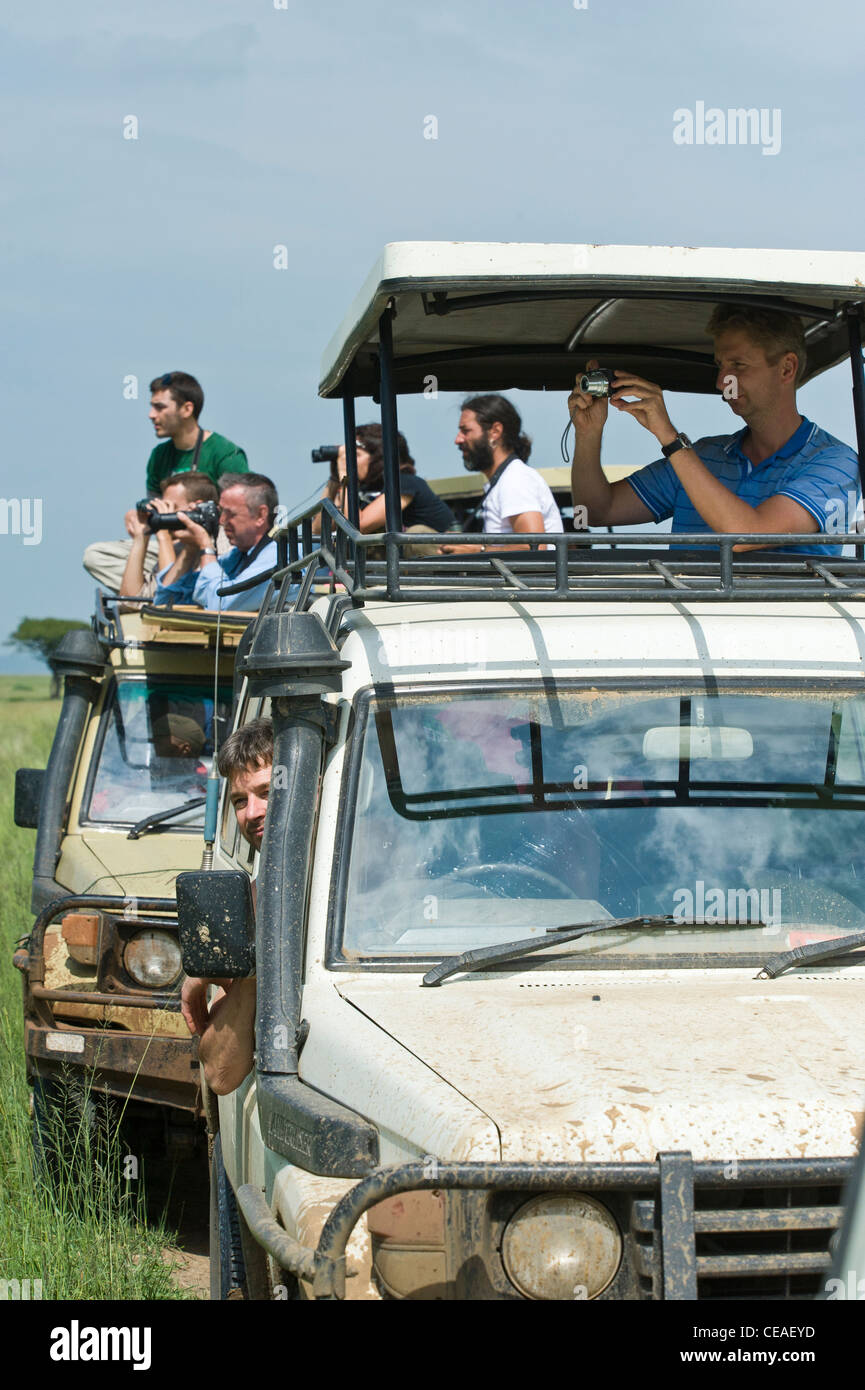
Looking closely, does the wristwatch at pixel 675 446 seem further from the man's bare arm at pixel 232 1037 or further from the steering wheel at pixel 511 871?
the man's bare arm at pixel 232 1037

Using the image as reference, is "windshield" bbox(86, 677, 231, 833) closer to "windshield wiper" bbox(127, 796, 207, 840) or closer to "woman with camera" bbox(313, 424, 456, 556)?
→ "windshield wiper" bbox(127, 796, 207, 840)

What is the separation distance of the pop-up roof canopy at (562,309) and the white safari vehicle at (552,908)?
0.05ft

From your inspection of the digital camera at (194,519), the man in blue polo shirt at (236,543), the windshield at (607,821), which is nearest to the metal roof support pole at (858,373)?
the windshield at (607,821)

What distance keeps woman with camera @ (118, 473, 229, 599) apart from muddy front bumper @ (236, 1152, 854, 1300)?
585 cm

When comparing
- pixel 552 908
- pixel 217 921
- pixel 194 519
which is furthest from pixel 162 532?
pixel 552 908

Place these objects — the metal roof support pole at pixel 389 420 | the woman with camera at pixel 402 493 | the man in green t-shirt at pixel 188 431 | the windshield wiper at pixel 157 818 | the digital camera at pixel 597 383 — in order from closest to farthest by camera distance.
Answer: the metal roof support pole at pixel 389 420, the digital camera at pixel 597 383, the windshield wiper at pixel 157 818, the woman with camera at pixel 402 493, the man in green t-shirt at pixel 188 431

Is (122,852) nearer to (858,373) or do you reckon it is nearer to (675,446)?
(675,446)

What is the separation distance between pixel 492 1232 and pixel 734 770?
1469 mm

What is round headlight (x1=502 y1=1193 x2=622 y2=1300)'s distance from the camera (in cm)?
244

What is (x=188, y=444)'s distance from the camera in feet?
30.2

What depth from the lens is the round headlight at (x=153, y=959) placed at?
596 centimetres

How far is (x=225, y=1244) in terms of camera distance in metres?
4.06

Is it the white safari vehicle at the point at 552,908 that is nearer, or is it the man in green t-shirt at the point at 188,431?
the white safari vehicle at the point at 552,908

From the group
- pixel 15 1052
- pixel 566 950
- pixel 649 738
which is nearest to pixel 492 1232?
pixel 566 950
